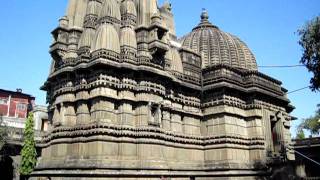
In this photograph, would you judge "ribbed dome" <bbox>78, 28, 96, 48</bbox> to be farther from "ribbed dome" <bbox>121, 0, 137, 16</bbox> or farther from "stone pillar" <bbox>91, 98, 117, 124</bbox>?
"stone pillar" <bbox>91, 98, 117, 124</bbox>

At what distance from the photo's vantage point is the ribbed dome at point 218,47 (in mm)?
29781

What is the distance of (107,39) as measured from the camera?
20219mm

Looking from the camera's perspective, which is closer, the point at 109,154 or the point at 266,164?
the point at 109,154

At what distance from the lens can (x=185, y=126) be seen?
79.1 feet

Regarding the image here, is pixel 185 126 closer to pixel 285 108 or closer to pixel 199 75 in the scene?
pixel 199 75

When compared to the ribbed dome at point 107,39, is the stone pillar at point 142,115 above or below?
below

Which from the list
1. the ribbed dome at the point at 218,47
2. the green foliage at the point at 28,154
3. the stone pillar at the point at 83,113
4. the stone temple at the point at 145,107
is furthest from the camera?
the ribbed dome at the point at 218,47

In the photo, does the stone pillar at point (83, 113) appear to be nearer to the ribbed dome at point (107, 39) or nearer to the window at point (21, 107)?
the ribbed dome at point (107, 39)

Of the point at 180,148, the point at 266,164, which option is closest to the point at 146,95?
the point at 180,148

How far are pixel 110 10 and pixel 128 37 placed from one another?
2.30 meters

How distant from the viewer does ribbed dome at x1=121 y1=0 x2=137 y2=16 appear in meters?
22.5

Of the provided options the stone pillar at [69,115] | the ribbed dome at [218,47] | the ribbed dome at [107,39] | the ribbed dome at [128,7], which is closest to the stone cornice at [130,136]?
the stone pillar at [69,115]

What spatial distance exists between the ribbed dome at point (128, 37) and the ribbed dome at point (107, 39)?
1.23 ft

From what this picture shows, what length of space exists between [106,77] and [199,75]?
31.1 feet
